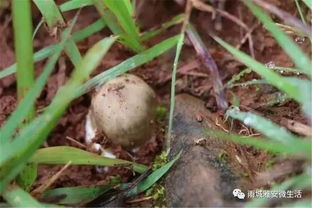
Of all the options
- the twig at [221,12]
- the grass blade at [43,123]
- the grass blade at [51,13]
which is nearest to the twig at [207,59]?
the twig at [221,12]

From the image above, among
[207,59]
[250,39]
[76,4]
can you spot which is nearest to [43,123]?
[76,4]

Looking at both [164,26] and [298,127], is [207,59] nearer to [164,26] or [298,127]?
[164,26]

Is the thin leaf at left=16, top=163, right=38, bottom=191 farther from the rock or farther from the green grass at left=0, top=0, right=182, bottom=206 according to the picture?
the rock

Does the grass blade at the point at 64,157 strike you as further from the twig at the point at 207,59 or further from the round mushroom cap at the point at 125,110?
the twig at the point at 207,59

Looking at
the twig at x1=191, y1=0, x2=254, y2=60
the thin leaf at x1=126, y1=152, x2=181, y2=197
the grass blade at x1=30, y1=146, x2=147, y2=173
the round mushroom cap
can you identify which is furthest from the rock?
the twig at x1=191, y1=0, x2=254, y2=60

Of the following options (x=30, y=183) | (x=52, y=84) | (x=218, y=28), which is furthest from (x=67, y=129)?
(x=218, y=28)

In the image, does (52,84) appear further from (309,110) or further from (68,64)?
(309,110)
